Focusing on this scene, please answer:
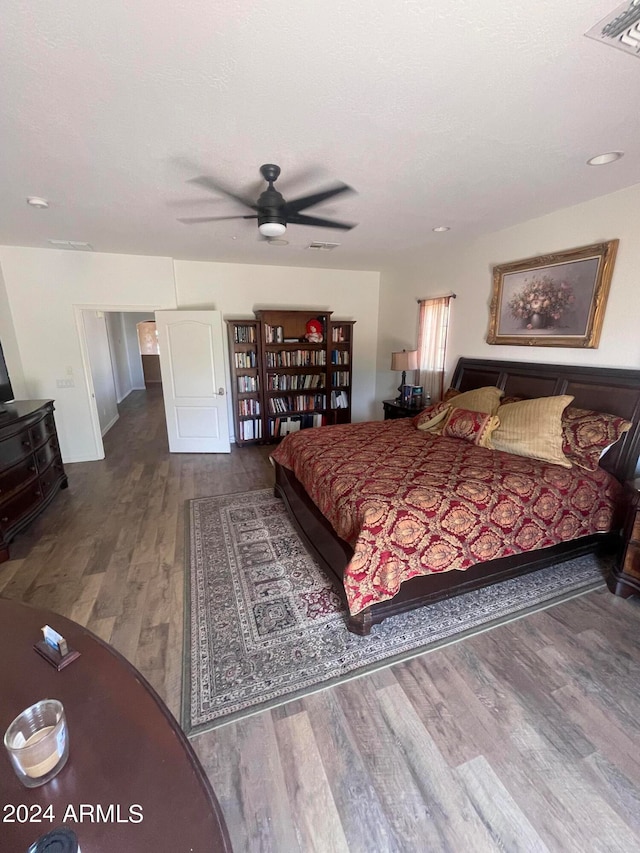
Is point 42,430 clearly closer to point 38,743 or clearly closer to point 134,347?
point 38,743

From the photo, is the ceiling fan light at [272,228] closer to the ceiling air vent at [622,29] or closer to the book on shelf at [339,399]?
the ceiling air vent at [622,29]

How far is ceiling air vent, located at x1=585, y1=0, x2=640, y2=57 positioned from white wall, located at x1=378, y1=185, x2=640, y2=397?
1654 millimetres

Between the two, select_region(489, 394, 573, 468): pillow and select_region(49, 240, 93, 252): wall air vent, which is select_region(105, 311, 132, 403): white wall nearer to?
select_region(49, 240, 93, 252): wall air vent

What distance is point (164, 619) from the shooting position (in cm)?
211

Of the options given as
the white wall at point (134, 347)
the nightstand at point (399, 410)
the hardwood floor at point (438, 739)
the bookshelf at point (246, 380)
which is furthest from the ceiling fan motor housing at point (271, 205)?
the white wall at point (134, 347)

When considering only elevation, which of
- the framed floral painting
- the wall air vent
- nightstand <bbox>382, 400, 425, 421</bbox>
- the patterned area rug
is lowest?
the patterned area rug

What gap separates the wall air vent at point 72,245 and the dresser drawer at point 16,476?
2.24 metres

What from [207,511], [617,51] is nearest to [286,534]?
[207,511]

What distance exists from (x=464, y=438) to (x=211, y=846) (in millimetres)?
2886

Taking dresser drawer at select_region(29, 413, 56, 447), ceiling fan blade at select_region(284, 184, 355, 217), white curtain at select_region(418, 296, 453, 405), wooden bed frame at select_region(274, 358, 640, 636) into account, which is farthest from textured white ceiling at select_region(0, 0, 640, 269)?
dresser drawer at select_region(29, 413, 56, 447)

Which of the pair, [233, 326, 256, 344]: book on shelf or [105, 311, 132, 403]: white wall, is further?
[105, 311, 132, 403]: white wall

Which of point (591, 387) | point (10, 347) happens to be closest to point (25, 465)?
point (10, 347)

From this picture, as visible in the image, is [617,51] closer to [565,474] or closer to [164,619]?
[565,474]

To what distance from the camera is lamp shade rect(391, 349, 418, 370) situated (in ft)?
14.8
